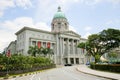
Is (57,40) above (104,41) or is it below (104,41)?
above

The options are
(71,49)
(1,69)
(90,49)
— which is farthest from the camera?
(71,49)

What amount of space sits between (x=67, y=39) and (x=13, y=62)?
72.2 meters

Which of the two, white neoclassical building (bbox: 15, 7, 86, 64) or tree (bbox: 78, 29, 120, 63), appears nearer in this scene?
tree (bbox: 78, 29, 120, 63)

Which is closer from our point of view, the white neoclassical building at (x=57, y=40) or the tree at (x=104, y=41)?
the tree at (x=104, y=41)

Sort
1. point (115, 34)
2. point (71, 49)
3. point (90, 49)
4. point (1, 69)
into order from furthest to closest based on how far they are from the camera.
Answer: point (71, 49) → point (90, 49) → point (115, 34) → point (1, 69)

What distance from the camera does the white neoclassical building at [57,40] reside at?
83.5 m

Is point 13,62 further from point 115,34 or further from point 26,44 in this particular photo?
point 26,44

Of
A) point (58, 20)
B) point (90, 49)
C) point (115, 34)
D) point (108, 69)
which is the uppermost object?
point (58, 20)

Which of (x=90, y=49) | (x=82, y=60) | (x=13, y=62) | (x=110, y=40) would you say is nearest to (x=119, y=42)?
(x=110, y=40)

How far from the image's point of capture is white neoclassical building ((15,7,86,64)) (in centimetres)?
8353

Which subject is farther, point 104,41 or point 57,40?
point 57,40

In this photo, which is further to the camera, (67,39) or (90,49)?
(67,39)

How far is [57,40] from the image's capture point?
9650cm

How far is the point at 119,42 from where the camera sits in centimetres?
5444
